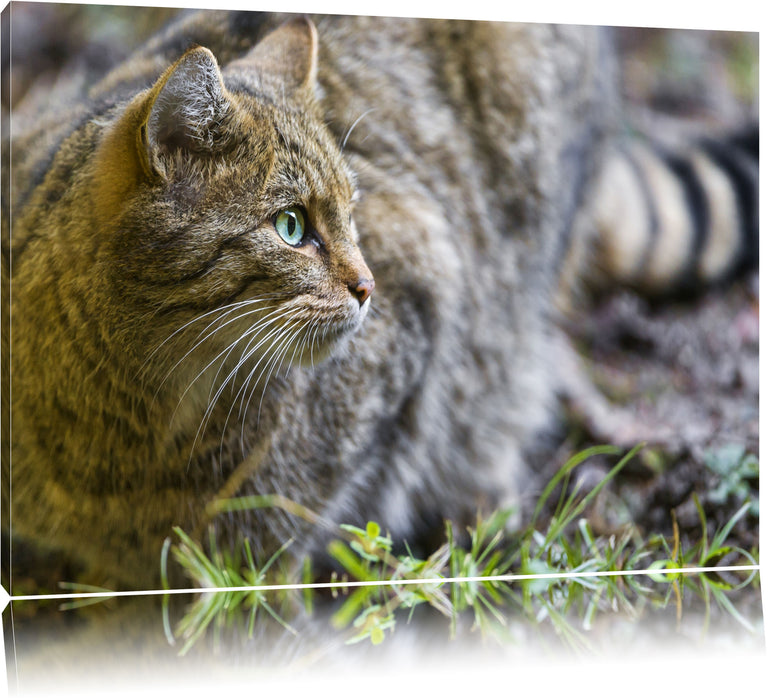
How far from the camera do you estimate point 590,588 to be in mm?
2465

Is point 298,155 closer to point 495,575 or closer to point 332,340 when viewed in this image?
point 332,340

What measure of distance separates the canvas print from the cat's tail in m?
0.01

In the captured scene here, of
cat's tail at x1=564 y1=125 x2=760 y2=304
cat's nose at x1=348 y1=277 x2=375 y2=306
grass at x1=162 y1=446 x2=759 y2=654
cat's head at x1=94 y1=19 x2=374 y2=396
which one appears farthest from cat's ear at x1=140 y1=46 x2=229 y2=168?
cat's tail at x1=564 y1=125 x2=760 y2=304

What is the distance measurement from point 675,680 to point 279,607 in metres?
0.97

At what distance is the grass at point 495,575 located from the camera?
2.17 meters

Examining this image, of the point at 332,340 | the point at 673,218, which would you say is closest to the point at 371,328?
the point at 332,340

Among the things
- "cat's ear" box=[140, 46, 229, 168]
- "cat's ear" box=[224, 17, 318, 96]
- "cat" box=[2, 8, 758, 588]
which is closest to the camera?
"cat's ear" box=[140, 46, 229, 168]

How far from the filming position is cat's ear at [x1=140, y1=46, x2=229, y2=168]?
181cm

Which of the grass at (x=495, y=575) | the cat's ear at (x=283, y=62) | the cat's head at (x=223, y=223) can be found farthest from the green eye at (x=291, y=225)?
the grass at (x=495, y=575)

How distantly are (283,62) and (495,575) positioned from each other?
4.90ft

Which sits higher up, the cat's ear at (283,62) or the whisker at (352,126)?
the cat's ear at (283,62)

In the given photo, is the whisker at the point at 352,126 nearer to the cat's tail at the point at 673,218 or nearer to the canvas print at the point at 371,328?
the canvas print at the point at 371,328

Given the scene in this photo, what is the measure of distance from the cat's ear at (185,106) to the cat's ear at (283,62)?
0.86 feet

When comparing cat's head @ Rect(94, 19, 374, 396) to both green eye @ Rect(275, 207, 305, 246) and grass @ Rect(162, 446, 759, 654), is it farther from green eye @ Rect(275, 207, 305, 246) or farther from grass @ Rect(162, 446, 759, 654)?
grass @ Rect(162, 446, 759, 654)
